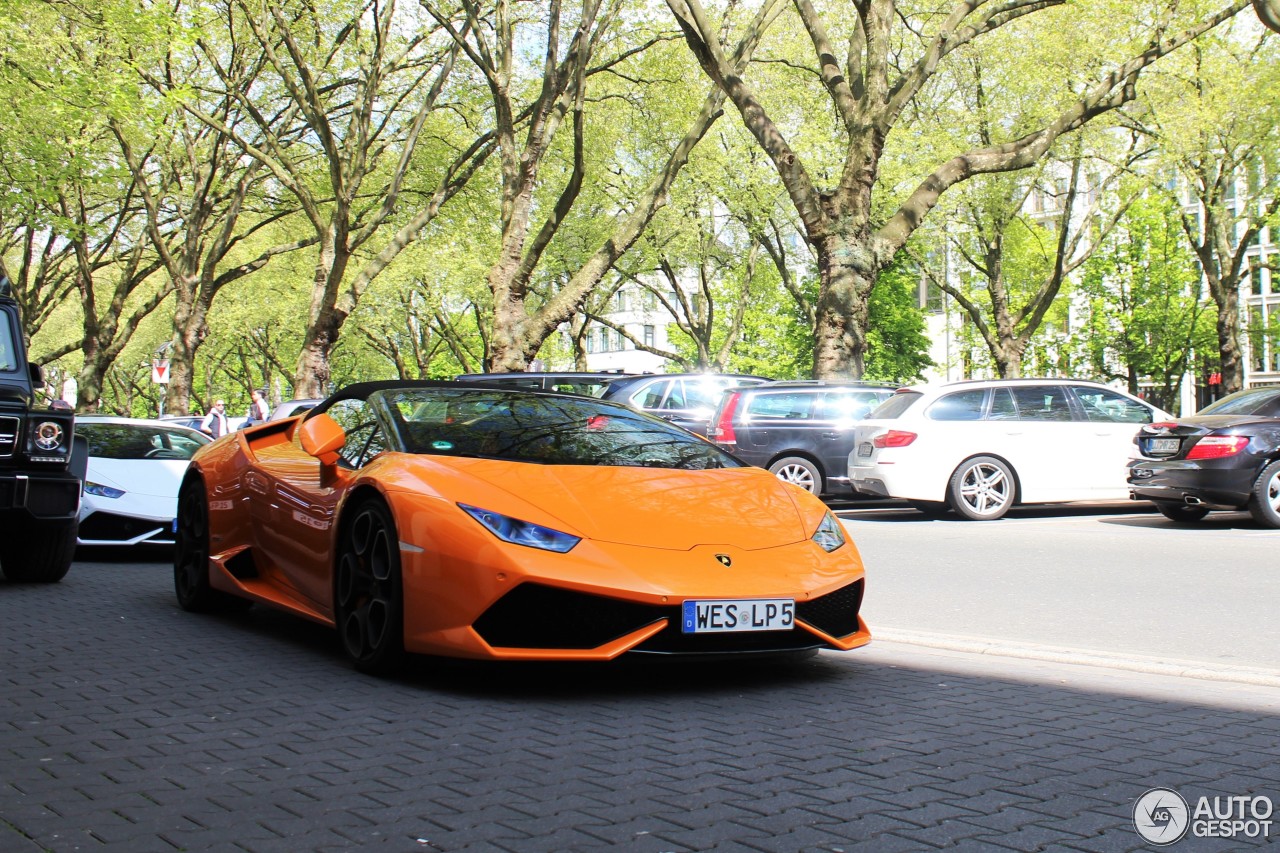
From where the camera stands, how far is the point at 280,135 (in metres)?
31.6

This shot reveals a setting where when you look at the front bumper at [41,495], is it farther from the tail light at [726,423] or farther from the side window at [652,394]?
the side window at [652,394]

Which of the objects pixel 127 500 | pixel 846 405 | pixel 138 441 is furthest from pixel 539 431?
pixel 846 405

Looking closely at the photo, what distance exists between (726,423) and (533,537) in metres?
12.3

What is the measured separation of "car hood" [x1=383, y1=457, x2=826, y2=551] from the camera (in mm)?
5305

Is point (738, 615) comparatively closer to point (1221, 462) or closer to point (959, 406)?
point (1221, 462)

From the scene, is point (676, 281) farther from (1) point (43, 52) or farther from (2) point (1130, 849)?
(2) point (1130, 849)

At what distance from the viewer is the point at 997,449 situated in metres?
15.0

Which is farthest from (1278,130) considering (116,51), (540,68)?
(116,51)

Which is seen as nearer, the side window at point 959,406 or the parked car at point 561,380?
the side window at point 959,406

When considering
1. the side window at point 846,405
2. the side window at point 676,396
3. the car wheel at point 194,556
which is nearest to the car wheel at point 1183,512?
the side window at point 846,405

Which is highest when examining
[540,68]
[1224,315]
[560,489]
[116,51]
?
[540,68]

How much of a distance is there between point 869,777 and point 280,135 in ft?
98.6

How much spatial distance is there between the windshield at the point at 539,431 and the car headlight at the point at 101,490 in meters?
5.53

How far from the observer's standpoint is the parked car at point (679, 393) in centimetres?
1848
